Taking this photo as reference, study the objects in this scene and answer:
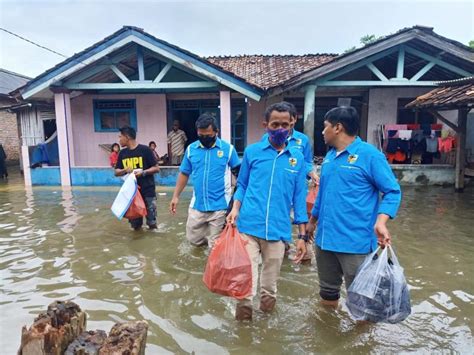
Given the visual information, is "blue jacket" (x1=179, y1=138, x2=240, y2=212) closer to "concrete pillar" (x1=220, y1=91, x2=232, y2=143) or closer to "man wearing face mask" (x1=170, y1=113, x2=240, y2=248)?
"man wearing face mask" (x1=170, y1=113, x2=240, y2=248)

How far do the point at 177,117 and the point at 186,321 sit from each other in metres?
10.4

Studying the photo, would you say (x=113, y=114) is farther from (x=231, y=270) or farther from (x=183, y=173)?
(x=231, y=270)

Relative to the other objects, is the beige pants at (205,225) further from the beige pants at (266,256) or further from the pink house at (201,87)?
the pink house at (201,87)

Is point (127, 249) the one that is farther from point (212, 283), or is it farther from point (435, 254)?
point (435, 254)

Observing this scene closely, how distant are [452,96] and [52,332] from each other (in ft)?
29.4

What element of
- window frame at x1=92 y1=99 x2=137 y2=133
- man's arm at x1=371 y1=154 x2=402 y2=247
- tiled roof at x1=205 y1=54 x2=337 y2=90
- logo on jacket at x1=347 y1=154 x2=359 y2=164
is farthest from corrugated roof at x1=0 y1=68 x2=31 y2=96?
man's arm at x1=371 y1=154 x2=402 y2=247

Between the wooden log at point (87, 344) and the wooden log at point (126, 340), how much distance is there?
0.07m

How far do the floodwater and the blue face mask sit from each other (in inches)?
61.6

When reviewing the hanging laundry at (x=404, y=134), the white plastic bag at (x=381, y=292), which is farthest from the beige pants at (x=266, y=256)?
the hanging laundry at (x=404, y=134)

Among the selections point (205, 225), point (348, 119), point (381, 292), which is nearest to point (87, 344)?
point (381, 292)

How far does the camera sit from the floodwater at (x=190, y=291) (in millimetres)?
3059

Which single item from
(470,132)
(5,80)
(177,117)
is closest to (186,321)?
(177,117)

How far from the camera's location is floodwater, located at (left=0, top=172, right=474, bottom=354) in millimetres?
3059

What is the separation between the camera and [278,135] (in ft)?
10.2
